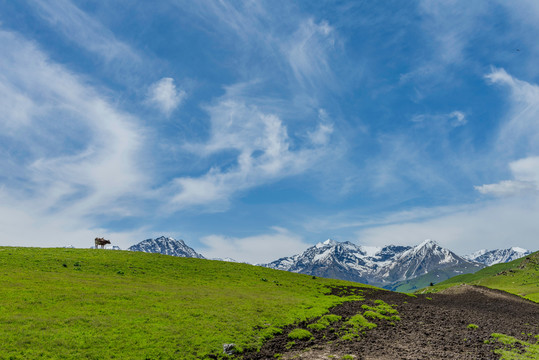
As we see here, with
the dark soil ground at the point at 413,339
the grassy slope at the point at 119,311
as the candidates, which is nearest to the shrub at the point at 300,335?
the dark soil ground at the point at 413,339

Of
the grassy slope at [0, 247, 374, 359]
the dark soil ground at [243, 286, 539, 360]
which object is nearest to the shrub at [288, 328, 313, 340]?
the dark soil ground at [243, 286, 539, 360]

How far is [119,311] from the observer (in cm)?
3409

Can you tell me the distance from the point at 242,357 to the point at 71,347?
1336cm

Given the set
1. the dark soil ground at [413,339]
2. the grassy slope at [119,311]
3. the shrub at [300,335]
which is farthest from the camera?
the shrub at [300,335]

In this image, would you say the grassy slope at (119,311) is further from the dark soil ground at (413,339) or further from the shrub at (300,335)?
the dark soil ground at (413,339)

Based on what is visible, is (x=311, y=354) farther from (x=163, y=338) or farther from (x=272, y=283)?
(x=272, y=283)

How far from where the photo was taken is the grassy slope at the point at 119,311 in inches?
1007

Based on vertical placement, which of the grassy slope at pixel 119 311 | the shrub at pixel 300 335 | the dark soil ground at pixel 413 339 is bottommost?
the dark soil ground at pixel 413 339

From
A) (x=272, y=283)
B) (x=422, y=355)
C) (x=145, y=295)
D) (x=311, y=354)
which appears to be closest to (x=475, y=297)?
(x=272, y=283)

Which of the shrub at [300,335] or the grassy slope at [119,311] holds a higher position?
the grassy slope at [119,311]

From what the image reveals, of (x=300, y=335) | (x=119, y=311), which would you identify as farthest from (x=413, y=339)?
(x=119, y=311)

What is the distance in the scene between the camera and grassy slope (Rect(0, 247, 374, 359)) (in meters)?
25.6

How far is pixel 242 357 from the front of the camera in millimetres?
26734

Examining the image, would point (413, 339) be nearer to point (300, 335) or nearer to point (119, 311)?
point (300, 335)
